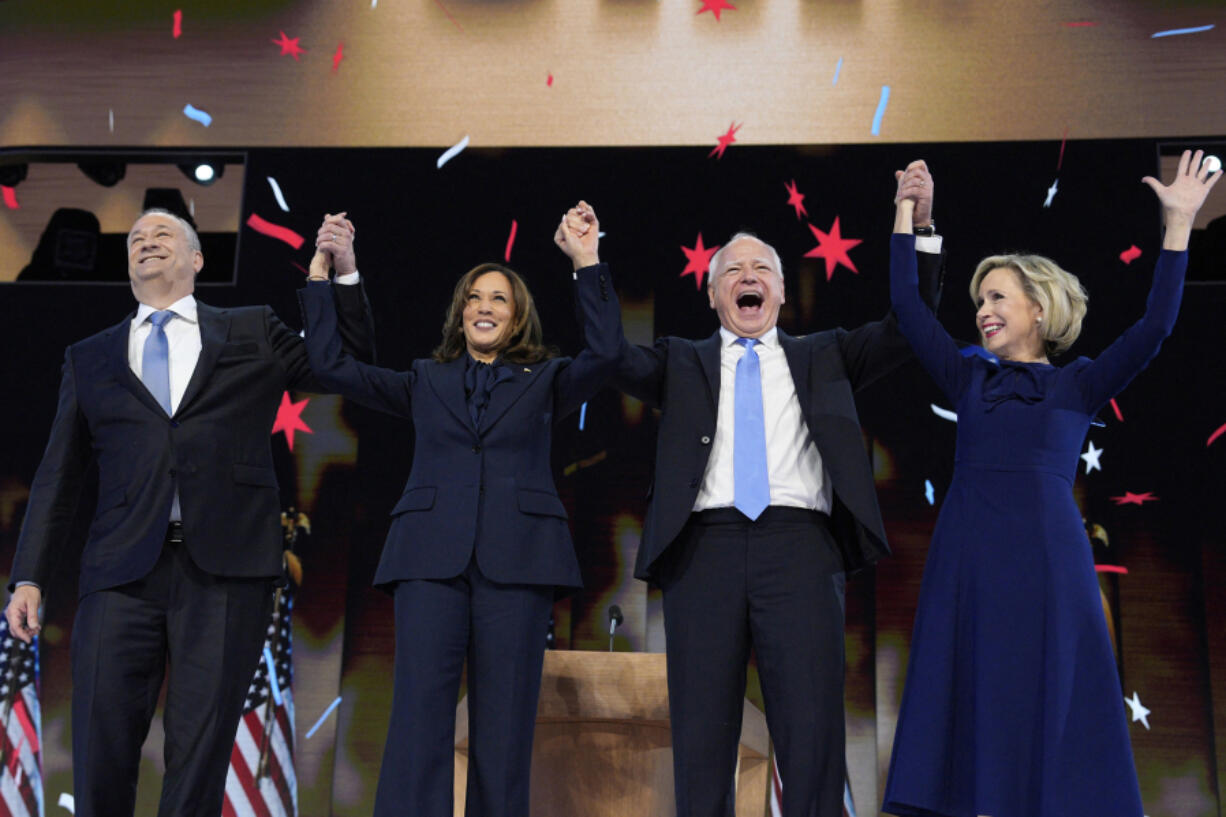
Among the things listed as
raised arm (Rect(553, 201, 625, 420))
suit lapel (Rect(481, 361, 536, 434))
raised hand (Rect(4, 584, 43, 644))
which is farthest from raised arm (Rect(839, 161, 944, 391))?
raised hand (Rect(4, 584, 43, 644))

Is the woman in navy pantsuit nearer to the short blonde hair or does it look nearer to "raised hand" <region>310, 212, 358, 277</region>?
"raised hand" <region>310, 212, 358, 277</region>

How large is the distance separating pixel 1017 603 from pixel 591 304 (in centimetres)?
105

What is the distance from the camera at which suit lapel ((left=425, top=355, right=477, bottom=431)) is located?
2.56 meters

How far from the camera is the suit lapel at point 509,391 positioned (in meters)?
2.55

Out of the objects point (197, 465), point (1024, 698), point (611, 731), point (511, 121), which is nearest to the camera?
point (1024, 698)

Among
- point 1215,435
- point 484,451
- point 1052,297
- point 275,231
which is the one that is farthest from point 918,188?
point 275,231

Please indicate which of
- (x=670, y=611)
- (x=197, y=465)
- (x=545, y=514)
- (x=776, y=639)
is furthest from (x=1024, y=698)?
(x=197, y=465)

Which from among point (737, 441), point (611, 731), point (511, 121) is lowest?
point (611, 731)

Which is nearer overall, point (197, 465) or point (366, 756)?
point (197, 465)

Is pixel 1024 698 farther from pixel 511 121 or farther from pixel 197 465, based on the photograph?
pixel 511 121

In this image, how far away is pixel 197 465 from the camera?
8.18ft

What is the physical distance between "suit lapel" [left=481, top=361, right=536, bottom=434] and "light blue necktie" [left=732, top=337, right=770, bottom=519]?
0.44 meters

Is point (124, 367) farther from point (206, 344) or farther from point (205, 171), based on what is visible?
point (205, 171)

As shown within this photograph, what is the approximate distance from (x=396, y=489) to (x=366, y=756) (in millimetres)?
876
